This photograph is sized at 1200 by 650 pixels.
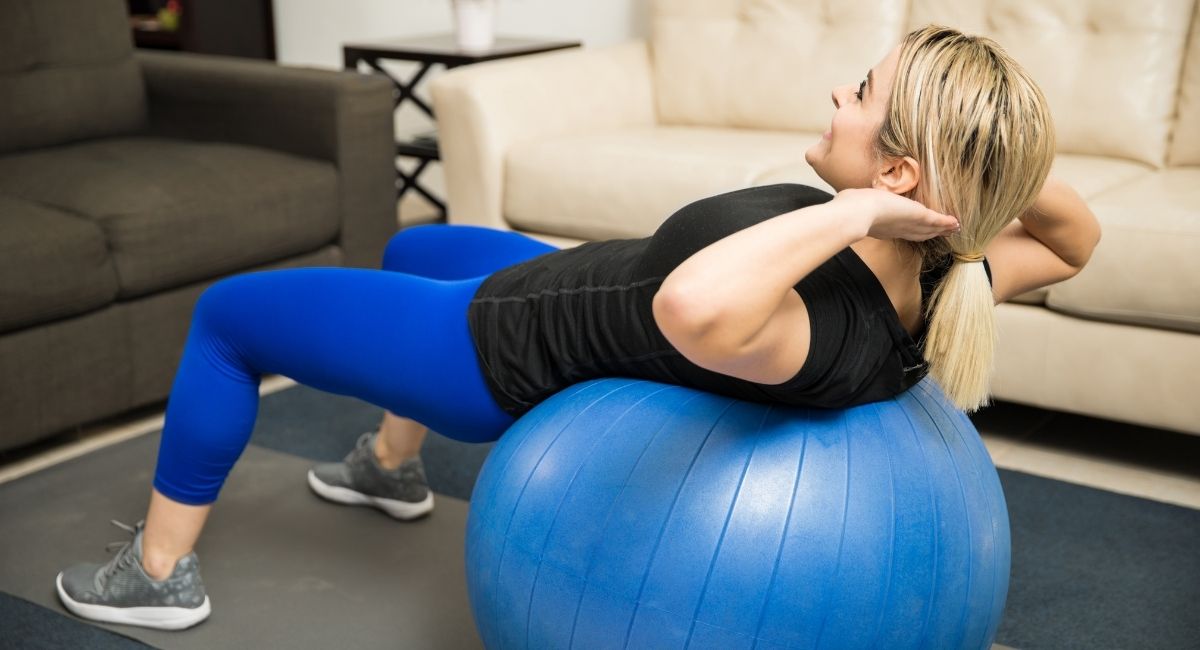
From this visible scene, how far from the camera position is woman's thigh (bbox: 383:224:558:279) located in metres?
1.76

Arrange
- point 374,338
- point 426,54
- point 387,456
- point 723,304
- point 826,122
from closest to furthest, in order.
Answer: point 723,304 < point 374,338 < point 387,456 < point 826,122 < point 426,54

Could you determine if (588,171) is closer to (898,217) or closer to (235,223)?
(235,223)

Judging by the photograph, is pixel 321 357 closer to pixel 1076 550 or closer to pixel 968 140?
pixel 968 140

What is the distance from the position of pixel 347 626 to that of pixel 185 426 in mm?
357

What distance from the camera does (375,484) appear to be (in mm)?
2045

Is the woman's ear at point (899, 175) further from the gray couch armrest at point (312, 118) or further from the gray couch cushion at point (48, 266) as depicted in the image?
the gray couch armrest at point (312, 118)

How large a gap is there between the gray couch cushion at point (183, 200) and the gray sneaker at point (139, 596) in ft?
2.60

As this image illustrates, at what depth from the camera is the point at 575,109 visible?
3062 mm

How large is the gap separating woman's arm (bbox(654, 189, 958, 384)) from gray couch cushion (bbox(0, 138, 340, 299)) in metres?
1.61

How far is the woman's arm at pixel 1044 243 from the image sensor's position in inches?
56.6

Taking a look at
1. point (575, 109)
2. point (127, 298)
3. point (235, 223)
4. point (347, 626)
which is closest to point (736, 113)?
point (575, 109)

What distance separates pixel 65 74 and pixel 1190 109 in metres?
2.52

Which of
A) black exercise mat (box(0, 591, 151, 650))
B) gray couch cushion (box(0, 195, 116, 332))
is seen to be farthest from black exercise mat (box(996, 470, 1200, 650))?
gray couch cushion (box(0, 195, 116, 332))

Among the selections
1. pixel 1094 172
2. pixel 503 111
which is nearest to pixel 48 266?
pixel 503 111
